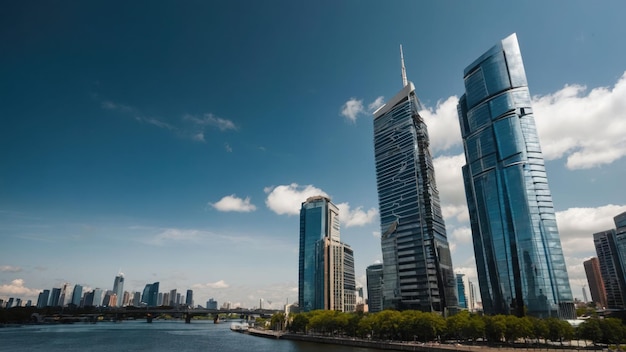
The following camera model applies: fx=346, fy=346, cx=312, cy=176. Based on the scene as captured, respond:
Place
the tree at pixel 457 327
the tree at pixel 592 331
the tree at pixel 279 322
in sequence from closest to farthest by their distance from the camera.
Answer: the tree at pixel 592 331, the tree at pixel 457 327, the tree at pixel 279 322

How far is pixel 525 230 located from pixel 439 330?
237 ft

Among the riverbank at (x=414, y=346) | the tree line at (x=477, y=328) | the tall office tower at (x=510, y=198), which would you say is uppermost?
the tall office tower at (x=510, y=198)

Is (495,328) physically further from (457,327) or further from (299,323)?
(299,323)

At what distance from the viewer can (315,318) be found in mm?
146250

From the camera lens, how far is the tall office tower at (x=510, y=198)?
14275 centimetres

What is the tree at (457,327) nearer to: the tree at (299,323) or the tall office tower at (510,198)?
the tall office tower at (510,198)

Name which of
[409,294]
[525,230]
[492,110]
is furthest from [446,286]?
[492,110]

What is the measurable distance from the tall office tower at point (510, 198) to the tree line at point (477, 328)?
122ft

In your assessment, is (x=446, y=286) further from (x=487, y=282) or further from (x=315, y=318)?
(x=315, y=318)

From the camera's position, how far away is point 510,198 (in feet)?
510

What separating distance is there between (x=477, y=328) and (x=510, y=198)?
77.0 m

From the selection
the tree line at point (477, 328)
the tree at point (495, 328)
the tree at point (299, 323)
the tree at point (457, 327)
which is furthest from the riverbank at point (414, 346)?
the tree at point (299, 323)

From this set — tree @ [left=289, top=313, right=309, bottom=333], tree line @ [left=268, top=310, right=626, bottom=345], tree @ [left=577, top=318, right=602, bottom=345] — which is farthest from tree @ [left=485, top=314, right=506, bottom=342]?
tree @ [left=289, top=313, right=309, bottom=333]

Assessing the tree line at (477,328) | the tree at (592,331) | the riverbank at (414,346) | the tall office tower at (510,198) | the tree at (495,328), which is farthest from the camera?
the tall office tower at (510,198)
